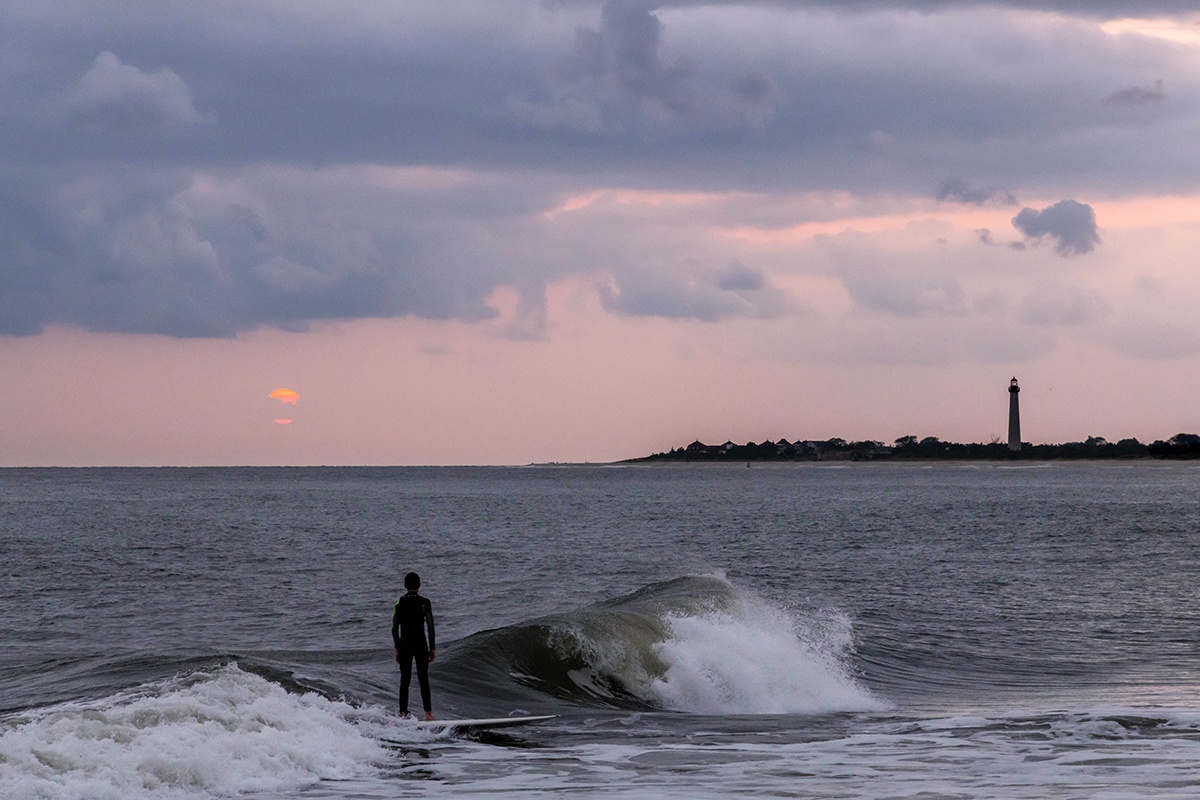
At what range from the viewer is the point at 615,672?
2547 centimetres

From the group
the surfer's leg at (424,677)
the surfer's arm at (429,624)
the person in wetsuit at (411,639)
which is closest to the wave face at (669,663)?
the surfer's leg at (424,677)

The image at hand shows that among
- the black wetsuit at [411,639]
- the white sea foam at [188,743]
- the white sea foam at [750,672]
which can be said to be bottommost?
the white sea foam at [750,672]

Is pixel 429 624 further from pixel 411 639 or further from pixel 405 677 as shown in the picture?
pixel 405 677

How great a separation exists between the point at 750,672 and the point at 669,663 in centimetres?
169

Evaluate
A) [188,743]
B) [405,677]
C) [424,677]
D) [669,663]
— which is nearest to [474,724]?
[424,677]

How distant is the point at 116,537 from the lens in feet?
227

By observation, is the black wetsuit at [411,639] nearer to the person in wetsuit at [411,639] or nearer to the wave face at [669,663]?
the person in wetsuit at [411,639]

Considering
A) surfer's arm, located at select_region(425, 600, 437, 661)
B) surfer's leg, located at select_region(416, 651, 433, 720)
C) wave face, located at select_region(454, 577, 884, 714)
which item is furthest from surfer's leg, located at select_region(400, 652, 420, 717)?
wave face, located at select_region(454, 577, 884, 714)

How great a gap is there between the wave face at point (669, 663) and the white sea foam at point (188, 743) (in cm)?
621

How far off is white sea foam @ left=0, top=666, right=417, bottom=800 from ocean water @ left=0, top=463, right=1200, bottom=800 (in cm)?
5

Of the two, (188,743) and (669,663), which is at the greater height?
(188,743)

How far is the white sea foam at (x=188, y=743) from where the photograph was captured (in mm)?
14422

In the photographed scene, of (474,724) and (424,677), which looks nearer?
(474,724)

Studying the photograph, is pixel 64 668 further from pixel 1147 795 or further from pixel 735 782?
pixel 1147 795
